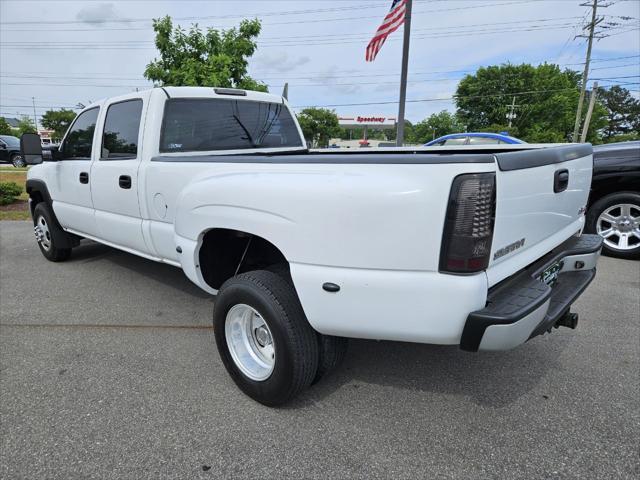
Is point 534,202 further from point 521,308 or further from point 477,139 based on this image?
point 477,139

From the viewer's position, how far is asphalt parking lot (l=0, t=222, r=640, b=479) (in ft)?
6.80

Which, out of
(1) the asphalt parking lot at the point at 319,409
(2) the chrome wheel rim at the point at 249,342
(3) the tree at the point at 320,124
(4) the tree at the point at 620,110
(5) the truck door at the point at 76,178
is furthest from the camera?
(4) the tree at the point at 620,110

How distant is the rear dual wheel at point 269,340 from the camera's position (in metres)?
2.22

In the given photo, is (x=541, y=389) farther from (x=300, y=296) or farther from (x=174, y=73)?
(x=174, y=73)

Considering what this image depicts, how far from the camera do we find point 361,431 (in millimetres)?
2303

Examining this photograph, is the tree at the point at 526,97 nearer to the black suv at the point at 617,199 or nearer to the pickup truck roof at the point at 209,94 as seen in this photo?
the black suv at the point at 617,199

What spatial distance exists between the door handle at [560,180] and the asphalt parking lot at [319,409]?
4.05 feet

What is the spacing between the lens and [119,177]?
3643 mm

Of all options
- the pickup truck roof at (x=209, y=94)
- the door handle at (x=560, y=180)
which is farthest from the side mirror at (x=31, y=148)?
the door handle at (x=560, y=180)

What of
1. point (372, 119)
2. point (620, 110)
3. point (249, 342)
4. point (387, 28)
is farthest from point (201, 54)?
point (620, 110)

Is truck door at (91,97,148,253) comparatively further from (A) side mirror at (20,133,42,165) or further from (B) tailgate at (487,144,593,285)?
(B) tailgate at (487,144,593,285)

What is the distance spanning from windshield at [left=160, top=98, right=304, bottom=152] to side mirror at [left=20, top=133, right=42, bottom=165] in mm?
1965

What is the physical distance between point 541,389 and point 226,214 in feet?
7.15

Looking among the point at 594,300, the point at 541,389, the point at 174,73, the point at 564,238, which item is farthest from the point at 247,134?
the point at 174,73
